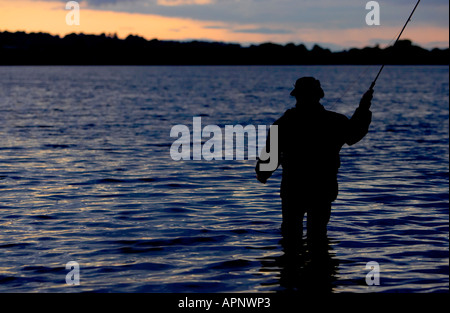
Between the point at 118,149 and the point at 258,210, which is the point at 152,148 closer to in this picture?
the point at 118,149

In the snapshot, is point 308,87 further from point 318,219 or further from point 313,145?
point 318,219

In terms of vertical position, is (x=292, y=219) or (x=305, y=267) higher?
(x=292, y=219)

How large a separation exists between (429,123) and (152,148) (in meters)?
17.7

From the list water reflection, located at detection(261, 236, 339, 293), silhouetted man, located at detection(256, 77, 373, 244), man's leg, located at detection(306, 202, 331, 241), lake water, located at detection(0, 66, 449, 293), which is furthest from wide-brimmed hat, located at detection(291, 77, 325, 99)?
lake water, located at detection(0, 66, 449, 293)

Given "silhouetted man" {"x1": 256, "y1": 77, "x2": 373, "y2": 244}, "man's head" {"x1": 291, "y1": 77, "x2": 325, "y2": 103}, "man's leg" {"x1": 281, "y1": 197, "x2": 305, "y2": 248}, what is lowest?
"man's leg" {"x1": 281, "y1": 197, "x2": 305, "y2": 248}

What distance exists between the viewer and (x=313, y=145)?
7.24 meters

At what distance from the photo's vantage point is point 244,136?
88.1 feet

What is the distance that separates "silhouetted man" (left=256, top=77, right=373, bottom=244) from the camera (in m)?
7.06

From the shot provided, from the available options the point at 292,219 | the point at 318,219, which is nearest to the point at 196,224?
the point at 292,219

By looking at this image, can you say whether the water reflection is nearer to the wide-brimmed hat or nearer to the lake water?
the lake water

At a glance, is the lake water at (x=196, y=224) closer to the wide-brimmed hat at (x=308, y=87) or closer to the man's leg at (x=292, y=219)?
the man's leg at (x=292, y=219)

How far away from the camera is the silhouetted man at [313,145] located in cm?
706

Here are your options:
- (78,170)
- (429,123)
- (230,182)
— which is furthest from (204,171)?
(429,123)

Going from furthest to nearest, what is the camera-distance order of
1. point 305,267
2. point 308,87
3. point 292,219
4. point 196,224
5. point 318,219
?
point 196,224 < point 305,267 < point 292,219 < point 318,219 < point 308,87
